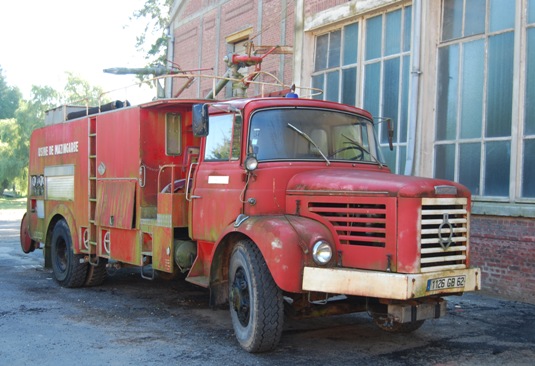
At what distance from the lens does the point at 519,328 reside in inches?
289

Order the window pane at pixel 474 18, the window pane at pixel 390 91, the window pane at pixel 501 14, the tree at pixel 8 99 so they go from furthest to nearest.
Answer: the tree at pixel 8 99 → the window pane at pixel 390 91 → the window pane at pixel 474 18 → the window pane at pixel 501 14

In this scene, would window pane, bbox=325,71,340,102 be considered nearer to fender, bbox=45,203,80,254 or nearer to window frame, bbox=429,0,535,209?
window frame, bbox=429,0,535,209

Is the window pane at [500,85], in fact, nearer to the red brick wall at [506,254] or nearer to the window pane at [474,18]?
the window pane at [474,18]

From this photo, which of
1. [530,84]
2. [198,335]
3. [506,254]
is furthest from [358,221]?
[530,84]

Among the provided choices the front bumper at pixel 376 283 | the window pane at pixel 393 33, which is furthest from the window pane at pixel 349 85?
the front bumper at pixel 376 283

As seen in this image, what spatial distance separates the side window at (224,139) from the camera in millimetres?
6525

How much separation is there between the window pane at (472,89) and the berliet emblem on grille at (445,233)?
5.13 m

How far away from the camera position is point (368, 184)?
5.48 metres

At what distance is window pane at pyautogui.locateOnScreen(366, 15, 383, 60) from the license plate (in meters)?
7.90

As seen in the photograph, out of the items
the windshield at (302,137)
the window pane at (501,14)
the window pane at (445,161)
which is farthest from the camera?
the window pane at (445,161)

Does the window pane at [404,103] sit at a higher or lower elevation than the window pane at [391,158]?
higher

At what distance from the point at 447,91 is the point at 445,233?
5.94 meters

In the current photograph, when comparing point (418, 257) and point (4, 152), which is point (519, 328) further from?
point (4, 152)

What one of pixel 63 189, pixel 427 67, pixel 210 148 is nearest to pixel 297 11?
pixel 427 67
